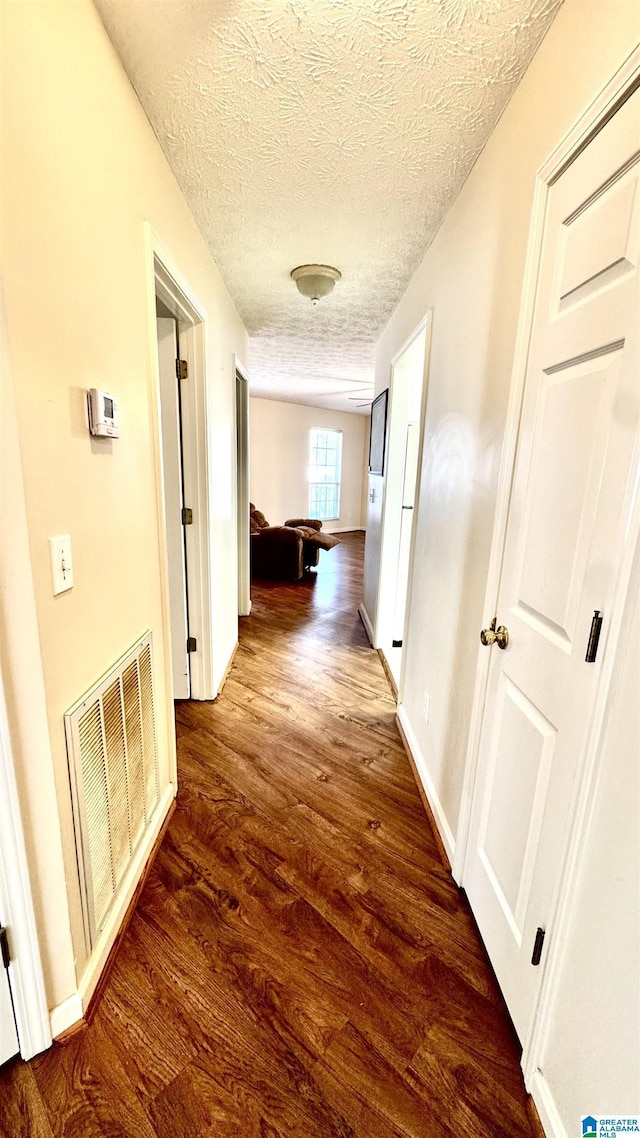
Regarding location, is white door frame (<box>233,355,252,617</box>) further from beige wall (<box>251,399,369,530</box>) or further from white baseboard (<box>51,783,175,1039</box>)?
beige wall (<box>251,399,369,530</box>)

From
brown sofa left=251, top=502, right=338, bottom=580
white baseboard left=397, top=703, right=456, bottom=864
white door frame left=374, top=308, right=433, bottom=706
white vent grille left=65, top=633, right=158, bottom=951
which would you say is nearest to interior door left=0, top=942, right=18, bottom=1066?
white vent grille left=65, top=633, right=158, bottom=951

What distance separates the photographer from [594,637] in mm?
776

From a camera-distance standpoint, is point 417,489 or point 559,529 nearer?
point 559,529

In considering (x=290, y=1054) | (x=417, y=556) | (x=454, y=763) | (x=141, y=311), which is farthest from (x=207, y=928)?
(x=141, y=311)

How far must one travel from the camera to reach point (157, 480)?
1517 mm

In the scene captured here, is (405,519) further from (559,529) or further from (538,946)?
(538,946)

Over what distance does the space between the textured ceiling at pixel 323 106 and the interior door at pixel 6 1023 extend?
2.19m

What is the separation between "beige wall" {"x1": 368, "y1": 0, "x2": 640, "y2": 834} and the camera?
35.9 inches

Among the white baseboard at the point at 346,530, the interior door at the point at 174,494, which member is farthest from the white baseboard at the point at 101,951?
the white baseboard at the point at 346,530

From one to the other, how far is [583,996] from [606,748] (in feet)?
1.51

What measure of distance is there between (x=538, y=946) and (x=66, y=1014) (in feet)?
3.66

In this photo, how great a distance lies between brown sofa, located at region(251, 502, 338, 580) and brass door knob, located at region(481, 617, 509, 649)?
13.0 feet

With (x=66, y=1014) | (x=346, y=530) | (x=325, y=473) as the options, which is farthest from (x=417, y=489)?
(x=346, y=530)

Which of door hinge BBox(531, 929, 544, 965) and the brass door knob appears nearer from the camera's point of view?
door hinge BBox(531, 929, 544, 965)
